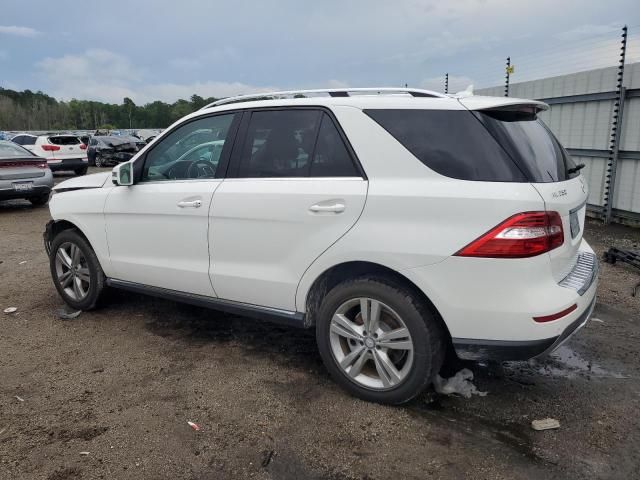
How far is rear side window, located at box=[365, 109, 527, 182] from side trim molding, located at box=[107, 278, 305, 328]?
1284mm

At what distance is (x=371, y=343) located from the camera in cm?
308

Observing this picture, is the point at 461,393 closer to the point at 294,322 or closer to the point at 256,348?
the point at 294,322

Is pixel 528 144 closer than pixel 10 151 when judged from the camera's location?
Yes

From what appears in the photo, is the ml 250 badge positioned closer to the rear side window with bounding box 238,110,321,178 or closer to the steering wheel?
the rear side window with bounding box 238,110,321,178

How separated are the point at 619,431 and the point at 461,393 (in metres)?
0.87

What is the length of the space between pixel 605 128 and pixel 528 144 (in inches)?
251

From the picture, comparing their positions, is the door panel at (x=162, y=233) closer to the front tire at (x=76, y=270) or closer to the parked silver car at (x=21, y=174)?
the front tire at (x=76, y=270)

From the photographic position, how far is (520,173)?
2.71m

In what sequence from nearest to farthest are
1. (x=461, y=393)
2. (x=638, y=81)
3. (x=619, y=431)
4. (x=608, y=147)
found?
(x=619, y=431) < (x=461, y=393) < (x=638, y=81) < (x=608, y=147)

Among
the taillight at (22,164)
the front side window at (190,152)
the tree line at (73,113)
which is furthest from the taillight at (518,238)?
the tree line at (73,113)

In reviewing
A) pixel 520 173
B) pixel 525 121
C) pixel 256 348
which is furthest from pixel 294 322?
pixel 525 121

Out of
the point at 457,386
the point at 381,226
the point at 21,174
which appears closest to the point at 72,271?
the point at 381,226

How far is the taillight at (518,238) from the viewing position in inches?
103

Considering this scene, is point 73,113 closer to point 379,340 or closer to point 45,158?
point 45,158
